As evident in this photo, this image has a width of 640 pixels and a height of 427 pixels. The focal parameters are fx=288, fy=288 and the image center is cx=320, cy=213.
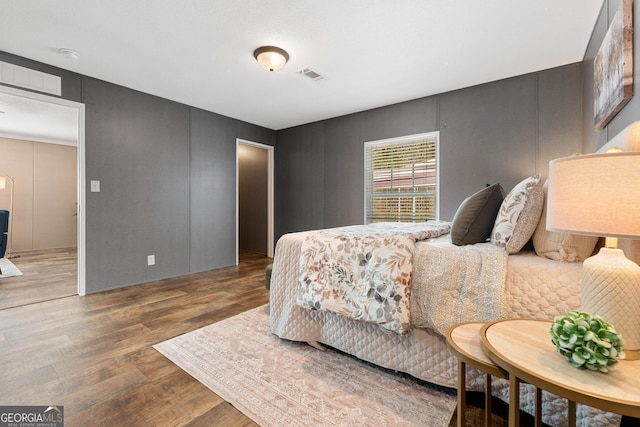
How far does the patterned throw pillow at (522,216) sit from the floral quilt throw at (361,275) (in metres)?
0.47

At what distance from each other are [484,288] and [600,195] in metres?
0.70

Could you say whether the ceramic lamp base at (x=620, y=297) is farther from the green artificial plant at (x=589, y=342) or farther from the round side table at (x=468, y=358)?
the round side table at (x=468, y=358)

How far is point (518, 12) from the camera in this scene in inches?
83.4

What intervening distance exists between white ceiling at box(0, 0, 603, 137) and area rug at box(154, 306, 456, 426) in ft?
7.95

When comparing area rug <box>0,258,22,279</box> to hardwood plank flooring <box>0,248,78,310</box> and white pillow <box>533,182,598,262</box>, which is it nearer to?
hardwood plank flooring <box>0,248,78,310</box>

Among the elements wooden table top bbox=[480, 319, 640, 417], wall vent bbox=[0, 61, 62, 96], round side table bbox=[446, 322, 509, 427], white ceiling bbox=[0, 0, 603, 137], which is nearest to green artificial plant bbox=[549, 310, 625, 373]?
wooden table top bbox=[480, 319, 640, 417]

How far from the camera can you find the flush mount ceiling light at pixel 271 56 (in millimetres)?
2574

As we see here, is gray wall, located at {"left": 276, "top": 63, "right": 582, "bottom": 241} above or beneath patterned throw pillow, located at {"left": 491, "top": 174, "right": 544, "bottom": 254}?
above

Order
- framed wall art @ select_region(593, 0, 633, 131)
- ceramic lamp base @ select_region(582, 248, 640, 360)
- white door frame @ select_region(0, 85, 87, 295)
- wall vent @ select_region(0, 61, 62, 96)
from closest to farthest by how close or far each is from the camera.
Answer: ceramic lamp base @ select_region(582, 248, 640, 360)
framed wall art @ select_region(593, 0, 633, 131)
wall vent @ select_region(0, 61, 62, 96)
white door frame @ select_region(0, 85, 87, 295)

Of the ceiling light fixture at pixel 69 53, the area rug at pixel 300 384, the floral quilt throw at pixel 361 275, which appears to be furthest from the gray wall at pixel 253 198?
the floral quilt throw at pixel 361 275

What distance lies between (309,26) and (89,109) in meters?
2.67

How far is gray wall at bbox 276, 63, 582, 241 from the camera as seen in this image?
9.64 feet

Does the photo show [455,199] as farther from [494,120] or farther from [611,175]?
[611,175]

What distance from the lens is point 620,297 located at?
895mm
